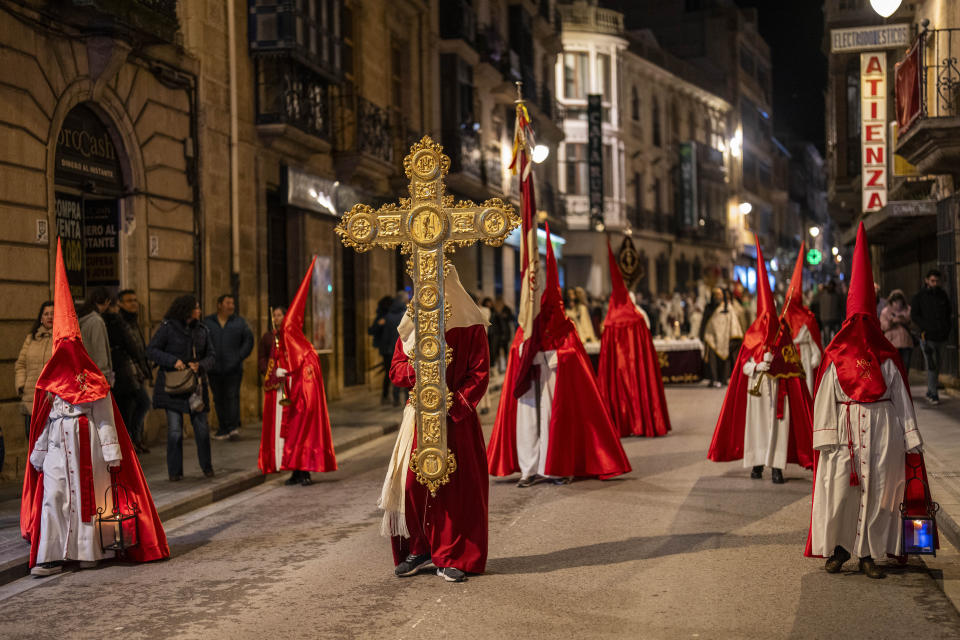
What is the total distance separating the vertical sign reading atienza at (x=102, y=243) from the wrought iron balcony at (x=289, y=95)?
4.04 m

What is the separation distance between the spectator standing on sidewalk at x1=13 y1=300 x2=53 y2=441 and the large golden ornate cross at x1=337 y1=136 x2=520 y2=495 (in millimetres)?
4545

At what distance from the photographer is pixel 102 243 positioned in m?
14.3

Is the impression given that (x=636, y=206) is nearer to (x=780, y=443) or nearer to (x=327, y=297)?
(x=327, y=297)

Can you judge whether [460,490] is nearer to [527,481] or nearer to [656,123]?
[527,481]

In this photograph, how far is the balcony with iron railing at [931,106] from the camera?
53.1ft

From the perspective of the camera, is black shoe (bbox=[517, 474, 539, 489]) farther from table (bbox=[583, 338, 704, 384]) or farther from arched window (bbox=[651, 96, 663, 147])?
arched window (bbox=[651, 96, 663, 147])

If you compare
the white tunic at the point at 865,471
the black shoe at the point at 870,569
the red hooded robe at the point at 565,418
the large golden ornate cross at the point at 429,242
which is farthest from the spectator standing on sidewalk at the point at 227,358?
the black shoe at the point at 870,569

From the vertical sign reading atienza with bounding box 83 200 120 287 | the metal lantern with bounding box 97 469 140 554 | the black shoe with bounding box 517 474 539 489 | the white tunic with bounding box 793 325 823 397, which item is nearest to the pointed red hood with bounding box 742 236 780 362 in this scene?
the white tunic with bounding box 793 325 823 397

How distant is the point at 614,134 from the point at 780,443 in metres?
36.8

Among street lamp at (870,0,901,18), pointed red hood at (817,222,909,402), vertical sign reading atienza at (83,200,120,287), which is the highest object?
street lamp at (870,0,901,18)

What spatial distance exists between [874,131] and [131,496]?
19473 millimetres

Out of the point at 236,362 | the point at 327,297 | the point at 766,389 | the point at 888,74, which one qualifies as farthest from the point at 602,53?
the point at 766,389

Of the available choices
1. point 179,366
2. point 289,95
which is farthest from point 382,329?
point 179,366

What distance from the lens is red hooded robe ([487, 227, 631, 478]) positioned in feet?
35.2
